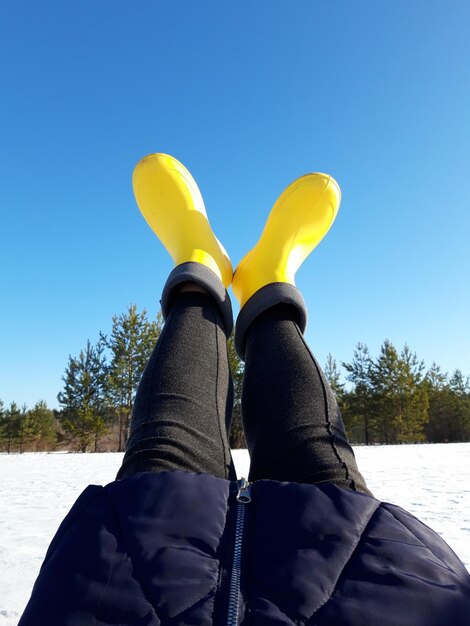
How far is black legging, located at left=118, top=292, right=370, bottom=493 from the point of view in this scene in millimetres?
708

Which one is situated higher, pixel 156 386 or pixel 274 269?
pixel 274 269

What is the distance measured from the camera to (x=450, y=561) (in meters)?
0.48

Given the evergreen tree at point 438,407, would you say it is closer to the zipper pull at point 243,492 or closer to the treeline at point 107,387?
the treeline at point 107,387

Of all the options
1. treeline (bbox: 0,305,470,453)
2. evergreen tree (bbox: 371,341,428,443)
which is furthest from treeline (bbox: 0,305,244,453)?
evergreen tree (bbox: 371,341,428,443)

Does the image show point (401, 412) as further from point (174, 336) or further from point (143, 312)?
point (174, 336)

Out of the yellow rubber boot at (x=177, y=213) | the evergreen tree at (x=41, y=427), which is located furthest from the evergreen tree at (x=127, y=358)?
the yellow rubber boot at (x=177, y=213)

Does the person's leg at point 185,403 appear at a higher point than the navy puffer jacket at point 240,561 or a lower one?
higher

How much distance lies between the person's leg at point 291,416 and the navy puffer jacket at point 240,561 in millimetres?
181

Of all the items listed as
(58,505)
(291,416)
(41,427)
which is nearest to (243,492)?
(291,416)

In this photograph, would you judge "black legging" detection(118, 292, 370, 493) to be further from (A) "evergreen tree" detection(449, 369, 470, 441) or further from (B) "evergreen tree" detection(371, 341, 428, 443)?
(A) "evergreen tree" detection(449, 369, 470, 441)

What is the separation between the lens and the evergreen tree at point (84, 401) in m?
13.3

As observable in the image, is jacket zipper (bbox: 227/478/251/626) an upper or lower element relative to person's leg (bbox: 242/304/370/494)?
lower

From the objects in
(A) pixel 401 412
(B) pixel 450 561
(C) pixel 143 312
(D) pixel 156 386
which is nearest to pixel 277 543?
(B) pixel 450 561

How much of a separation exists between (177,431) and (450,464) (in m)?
4.34
